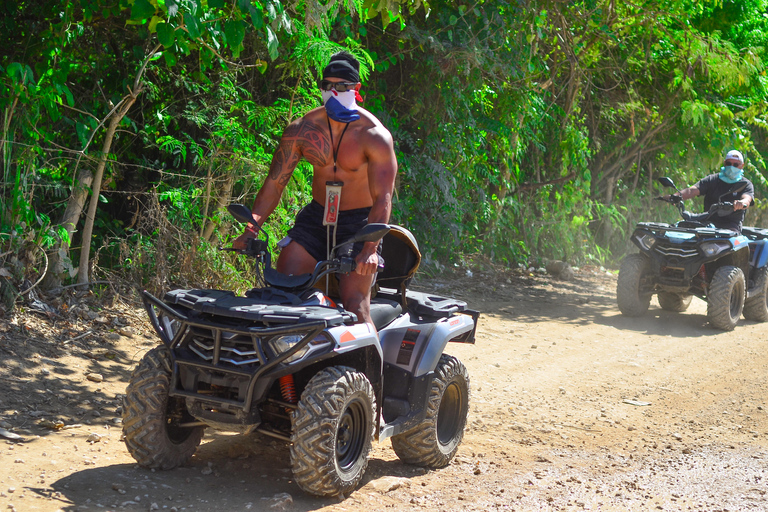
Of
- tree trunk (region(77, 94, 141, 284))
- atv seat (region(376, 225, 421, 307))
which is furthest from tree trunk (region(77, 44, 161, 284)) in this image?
atv seat (region(376, 225, 421, 307))

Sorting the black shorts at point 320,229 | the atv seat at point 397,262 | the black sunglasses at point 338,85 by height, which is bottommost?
the atv seat at point 397,262

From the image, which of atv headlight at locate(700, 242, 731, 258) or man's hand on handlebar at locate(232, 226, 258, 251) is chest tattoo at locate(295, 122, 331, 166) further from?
atv headlight at locate(700, 242, 731, 258)

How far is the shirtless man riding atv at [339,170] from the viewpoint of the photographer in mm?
4199

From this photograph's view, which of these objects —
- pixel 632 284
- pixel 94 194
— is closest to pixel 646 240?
pixel 632 284

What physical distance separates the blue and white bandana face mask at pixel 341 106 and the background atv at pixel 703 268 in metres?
6.47

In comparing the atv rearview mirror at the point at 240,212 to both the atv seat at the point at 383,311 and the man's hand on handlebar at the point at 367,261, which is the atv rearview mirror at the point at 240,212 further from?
the atv seat at the point at 383,311

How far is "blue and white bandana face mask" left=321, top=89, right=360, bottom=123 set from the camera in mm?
4215

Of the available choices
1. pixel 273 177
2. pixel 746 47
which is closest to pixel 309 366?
pixel 273 177

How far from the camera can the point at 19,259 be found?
6.18 metres

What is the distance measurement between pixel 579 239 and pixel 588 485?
417 inches

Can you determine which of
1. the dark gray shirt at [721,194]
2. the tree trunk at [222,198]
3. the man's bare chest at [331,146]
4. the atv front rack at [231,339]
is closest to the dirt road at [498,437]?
the atv front rack at [231,339]

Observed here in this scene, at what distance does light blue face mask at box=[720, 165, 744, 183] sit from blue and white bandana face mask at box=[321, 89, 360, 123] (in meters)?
7.83

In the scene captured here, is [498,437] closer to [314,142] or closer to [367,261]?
[367,261]

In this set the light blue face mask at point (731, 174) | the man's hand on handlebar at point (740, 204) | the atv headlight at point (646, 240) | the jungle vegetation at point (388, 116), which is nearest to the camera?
the jungle vegetation at point (388, 116)
